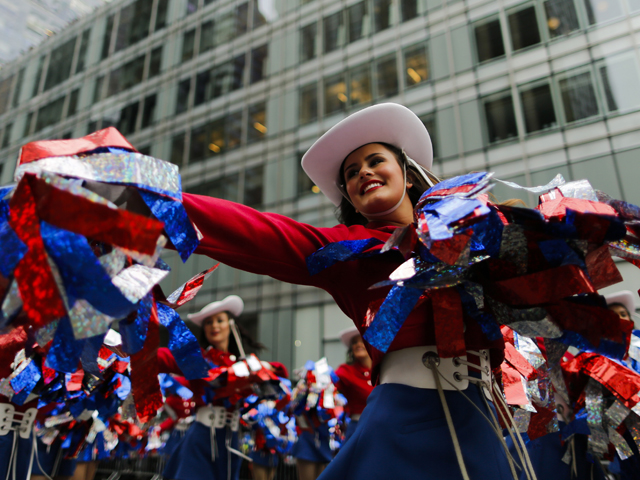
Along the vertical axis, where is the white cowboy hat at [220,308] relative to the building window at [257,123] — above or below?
below

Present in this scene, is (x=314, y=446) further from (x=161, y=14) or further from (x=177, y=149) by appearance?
(x=161, y=14)

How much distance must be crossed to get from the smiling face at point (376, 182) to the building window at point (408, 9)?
12862 mm

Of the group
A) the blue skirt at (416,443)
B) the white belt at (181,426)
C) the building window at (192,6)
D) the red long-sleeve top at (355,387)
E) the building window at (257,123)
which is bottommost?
the blue skirt at (416,443)

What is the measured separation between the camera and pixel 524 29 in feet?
38.2

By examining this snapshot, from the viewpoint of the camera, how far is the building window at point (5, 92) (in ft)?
82.6

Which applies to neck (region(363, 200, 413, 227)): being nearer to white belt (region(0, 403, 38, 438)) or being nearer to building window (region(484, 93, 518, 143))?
white belt (region(0, 403, 38, 438))

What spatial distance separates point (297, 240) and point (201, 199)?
0.37 metres

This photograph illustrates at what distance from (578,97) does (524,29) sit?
2.30 m

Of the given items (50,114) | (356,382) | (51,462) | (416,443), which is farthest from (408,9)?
(50,114)

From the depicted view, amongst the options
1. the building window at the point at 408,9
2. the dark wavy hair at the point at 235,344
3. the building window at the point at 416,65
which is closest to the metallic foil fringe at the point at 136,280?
the dark wavy hair at the point at 235,344

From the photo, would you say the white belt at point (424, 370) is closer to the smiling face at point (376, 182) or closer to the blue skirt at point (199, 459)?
the smiling face at point (376, 182)

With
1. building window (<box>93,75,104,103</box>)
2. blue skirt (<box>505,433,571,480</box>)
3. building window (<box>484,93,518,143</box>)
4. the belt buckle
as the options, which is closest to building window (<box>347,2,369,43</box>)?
building window (<box>484,93,518,143</box>)

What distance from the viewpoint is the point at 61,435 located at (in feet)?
13.8

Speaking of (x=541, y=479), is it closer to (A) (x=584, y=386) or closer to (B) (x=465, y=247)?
(A) (x=584, y=386)
